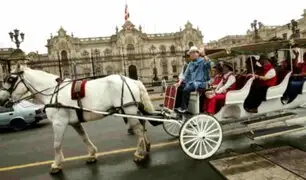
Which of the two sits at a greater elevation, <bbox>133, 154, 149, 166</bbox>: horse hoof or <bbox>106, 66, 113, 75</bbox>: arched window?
<bbox>106, 66, 113, 75</bbox>: arched window

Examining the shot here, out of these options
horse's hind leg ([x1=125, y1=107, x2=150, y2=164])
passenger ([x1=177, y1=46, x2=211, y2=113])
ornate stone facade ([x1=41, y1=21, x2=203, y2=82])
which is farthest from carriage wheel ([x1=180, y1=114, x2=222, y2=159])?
ornate stone facade ([x1=41, y1=21, x2=203, y2=82])

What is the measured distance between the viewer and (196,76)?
625cm

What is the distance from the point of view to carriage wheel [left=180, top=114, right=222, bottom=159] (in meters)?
5.59

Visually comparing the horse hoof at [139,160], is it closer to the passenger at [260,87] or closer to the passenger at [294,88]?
the passenger at [260,87]

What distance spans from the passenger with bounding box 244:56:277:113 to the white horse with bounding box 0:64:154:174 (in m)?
2.09

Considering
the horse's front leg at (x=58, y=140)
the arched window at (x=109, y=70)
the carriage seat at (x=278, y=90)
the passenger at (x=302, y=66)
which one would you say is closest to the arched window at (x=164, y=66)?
the arched window at (x=109, y=70)

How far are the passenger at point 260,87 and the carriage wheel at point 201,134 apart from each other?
107cm

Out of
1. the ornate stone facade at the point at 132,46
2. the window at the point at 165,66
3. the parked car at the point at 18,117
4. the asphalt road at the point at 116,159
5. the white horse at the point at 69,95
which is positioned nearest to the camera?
the asphalt road at the point at 116,159

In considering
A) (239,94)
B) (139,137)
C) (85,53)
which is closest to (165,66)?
(85,53)

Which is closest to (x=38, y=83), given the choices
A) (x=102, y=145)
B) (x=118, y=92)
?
(x=118, y=92)

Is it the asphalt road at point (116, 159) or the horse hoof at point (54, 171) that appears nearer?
the asphalt road at point (116, 159)

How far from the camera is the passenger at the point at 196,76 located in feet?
20.0

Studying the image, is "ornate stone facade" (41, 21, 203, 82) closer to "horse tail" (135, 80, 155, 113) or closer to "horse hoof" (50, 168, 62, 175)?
"horse tail" (135, 80, 155, 113)

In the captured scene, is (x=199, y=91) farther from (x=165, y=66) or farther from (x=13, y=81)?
(x=165, y=66)
